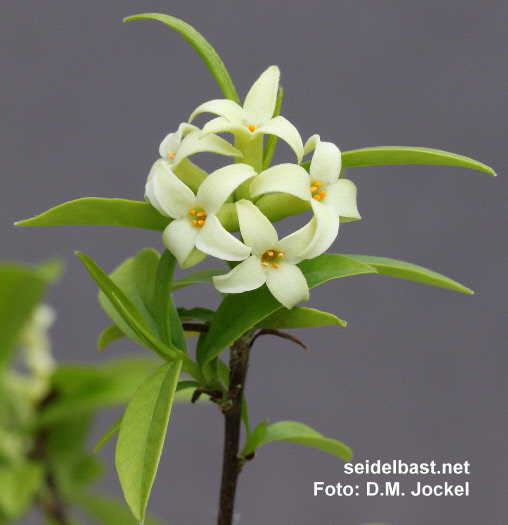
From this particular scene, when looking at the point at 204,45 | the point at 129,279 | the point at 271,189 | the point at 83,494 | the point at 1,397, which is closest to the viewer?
the point at 271,189

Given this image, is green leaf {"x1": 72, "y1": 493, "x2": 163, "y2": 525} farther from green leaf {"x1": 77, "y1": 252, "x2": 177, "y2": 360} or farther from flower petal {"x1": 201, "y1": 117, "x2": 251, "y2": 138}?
flower petal {"x1": 201, "y1": 117, "x2": 251, "y2": 138}

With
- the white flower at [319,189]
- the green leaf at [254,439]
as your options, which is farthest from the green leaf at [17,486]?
the white flower at [319,189]

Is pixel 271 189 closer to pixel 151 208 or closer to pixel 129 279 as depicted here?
pixel 151 208

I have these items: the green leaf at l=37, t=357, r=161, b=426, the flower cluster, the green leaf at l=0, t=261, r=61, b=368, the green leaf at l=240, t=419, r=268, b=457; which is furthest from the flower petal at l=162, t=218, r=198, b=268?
the green leaf at l=37, t=357, r=161, b=426

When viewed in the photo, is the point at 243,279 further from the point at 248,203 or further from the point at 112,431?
the point at 112,431

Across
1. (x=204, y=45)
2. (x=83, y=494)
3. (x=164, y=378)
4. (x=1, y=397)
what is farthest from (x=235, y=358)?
(x=83, y=494)

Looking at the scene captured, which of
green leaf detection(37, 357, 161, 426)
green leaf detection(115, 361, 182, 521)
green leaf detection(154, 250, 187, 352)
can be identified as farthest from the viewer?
green leaf detection(37, 357, 161, 426)
